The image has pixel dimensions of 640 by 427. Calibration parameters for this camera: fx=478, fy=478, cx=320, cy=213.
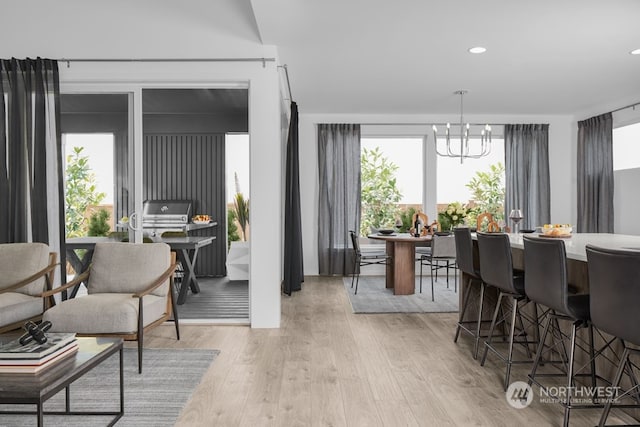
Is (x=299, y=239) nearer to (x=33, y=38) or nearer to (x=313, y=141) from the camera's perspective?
(x=313, y=141)

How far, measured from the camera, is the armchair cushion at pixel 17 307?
3274mm

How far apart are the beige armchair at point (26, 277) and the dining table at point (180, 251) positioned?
370 mm

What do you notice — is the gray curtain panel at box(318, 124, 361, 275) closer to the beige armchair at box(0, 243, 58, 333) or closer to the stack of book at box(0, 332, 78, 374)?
the beige armchair at box(0, 243, 58, 333)

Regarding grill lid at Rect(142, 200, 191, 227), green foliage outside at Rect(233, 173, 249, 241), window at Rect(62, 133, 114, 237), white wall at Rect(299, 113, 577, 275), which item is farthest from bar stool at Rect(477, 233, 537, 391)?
white wall at Rect(299, 113, 577, 275)

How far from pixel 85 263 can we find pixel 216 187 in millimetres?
1322

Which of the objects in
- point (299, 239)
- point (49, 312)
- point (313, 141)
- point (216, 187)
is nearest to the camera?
point (49, 312)

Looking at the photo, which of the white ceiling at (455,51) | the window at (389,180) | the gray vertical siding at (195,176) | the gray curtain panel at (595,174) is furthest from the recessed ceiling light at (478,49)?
the gray curtain panel at (595,174)

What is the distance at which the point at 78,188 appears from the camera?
434 centimetres

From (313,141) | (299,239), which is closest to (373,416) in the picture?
(299,239)

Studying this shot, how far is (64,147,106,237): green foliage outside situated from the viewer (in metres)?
4.33

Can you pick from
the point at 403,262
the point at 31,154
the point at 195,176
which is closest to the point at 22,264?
the point at 31,154

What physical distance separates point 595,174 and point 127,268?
6.40 m

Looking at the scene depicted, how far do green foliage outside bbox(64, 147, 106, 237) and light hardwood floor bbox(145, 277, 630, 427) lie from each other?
1.31 meters

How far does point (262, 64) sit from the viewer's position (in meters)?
4.31
